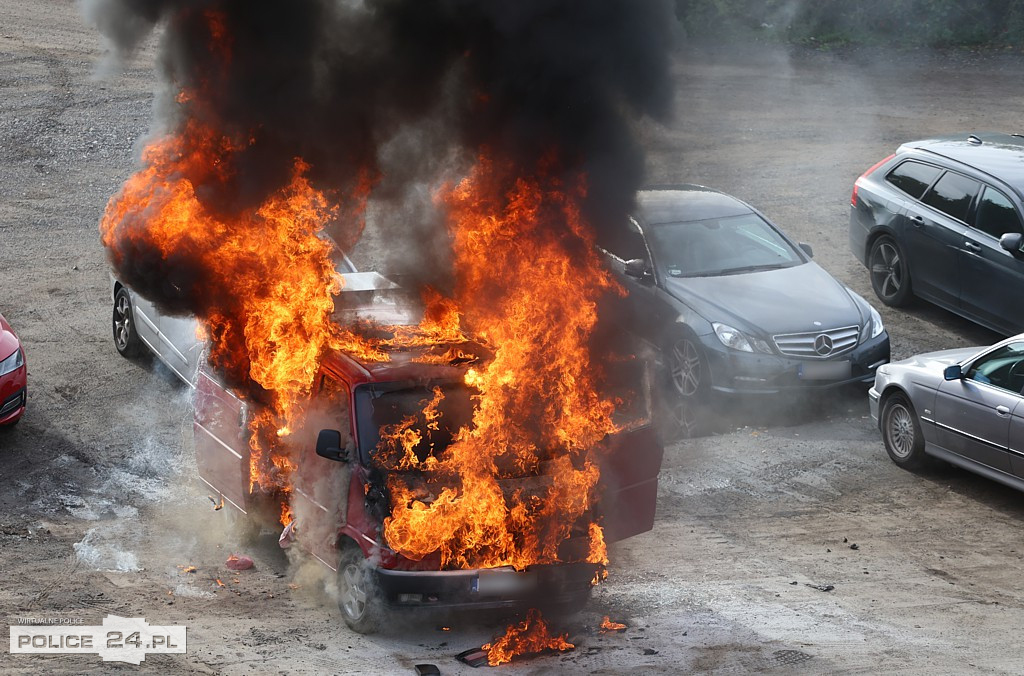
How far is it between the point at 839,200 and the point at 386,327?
10.7 meters

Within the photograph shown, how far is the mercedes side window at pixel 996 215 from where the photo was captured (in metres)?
12.1

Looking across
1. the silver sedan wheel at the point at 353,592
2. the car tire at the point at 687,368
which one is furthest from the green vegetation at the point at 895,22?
the silver sedan wheel at the point at 353,592

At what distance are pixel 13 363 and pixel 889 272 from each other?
9436 mm

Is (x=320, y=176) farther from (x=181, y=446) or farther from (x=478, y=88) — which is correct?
(x=181, y=446)

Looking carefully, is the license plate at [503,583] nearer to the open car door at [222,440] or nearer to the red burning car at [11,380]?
the open car door at [222,440]

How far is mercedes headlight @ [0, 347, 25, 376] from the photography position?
948 cm

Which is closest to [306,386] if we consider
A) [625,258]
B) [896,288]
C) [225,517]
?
[225,517]

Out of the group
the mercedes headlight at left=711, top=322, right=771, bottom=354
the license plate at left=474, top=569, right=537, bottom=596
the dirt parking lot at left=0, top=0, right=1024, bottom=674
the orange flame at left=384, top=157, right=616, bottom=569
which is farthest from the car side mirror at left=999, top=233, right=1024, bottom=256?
the license plate at left=474, top=569, right=537, bottom=596

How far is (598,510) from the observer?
7.28 metres

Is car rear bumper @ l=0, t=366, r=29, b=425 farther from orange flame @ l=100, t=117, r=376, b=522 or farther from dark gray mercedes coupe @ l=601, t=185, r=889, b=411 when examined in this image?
→ dark gray mercedes coupe @ l=601, t=185, r=889, b=411

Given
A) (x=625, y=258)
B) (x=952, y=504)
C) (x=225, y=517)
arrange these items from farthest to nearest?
(x=625, y=258) → (x=952, y=504) → (x=225, y=517)

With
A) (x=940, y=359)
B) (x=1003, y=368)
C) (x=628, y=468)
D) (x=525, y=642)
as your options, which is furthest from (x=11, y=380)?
(x=1003, y=368)

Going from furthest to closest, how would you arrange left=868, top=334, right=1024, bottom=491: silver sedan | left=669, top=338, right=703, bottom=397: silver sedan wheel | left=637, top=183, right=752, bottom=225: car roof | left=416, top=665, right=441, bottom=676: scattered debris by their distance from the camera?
left=637, top=183, right=752, bottom=225: car roof < left=669, top=338, right=703, bottom=397: silver sedan wheel < left=868, top=334, right=1024, bottom=491: silver sedan < left=416, top=665, right=441, bottom=676: scattered debris

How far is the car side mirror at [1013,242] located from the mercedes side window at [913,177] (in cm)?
148
